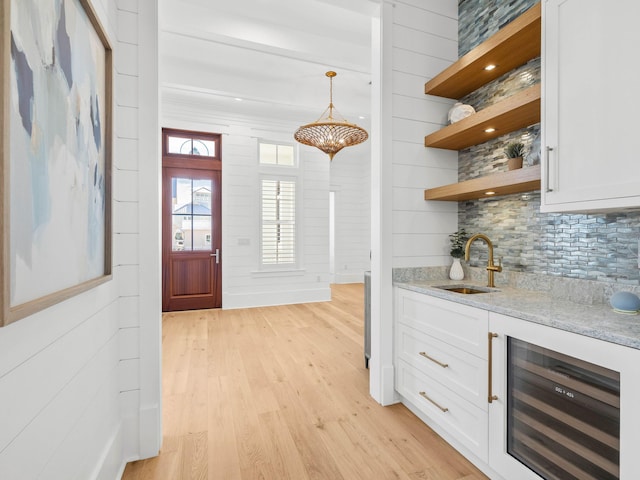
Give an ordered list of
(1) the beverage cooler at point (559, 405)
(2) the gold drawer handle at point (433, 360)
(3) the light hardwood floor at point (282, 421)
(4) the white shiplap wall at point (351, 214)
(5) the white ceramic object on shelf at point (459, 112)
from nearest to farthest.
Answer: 1. (1) the beverage cooler at point (559, 405)
2. (3) the light hardwood floor at point (282, 421)
3. (2) the gold drawer handle at point (433, 360)
4. (5) the white ceramic object on shelf at point (459, 112)
5. (4) the white shiplap wall at point (351, 214)

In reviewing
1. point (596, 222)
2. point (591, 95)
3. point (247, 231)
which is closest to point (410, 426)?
point (596, 222)

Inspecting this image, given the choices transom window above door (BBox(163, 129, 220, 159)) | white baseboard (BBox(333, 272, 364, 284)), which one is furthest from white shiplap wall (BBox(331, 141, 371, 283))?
transom window above door (BBox(163, 129, 220, 159))

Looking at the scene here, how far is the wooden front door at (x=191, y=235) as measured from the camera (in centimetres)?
513

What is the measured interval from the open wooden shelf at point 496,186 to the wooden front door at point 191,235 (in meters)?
3.95

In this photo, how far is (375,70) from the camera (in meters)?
2.33

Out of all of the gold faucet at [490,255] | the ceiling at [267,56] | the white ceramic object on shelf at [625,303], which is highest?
the ceiling at [267,56]

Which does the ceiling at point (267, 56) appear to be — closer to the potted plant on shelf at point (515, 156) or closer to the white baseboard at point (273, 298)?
the potted plant on shelf at point (515, 156)

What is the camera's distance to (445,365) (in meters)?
1.82

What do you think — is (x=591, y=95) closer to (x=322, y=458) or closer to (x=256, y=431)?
(x=322, y=458)

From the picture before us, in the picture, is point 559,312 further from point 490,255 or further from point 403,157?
point 403,157

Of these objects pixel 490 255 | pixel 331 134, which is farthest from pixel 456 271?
pixel 331 134

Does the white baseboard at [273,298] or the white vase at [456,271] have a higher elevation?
the white vase at [456,271]

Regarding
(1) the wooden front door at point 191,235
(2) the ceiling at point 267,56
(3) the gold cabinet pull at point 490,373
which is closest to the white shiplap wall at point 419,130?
(2) the ceiling at point 267,56

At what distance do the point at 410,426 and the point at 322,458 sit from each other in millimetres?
621
